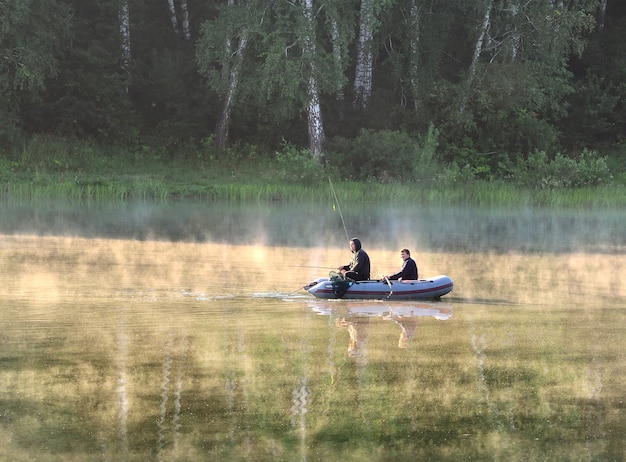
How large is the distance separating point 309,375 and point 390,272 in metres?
8.84

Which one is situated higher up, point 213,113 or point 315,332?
point 213,113

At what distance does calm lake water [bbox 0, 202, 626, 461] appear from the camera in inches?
340

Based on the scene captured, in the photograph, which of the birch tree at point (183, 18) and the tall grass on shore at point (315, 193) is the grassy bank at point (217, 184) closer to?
the tall grass on shore at point (315, 193)

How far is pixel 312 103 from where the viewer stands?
3922cm

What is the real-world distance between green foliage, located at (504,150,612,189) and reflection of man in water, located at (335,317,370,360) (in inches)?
971

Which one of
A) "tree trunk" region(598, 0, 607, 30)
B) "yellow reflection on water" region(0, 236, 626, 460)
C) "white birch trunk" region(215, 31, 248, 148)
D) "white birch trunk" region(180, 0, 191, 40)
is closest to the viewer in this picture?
"yellow reflection on water" region(0, 236, 626, 460)

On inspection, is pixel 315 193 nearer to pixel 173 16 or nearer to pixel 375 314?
pixel 173 16

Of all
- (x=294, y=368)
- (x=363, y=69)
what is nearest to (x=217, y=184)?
(x=363, y=69)

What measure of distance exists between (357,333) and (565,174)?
86.8 ft

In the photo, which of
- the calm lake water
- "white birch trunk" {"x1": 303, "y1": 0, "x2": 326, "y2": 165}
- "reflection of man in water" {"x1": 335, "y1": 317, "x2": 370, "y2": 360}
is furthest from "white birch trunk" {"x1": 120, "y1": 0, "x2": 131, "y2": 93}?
"reflection of man in water" {"x1": 335, "y1": 317, "x2": 370, "y2": 360}

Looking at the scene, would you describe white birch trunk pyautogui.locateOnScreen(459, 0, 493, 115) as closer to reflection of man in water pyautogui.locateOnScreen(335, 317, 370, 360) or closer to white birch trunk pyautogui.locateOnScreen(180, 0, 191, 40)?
white birch trunk pyautogui.locateOnScreen(180, 0, 191, 40)

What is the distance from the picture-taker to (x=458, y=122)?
41.5 m

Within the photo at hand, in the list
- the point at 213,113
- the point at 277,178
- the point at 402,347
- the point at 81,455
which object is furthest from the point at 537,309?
the point at 213,113

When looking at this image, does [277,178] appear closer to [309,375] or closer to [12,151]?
[12,151]
